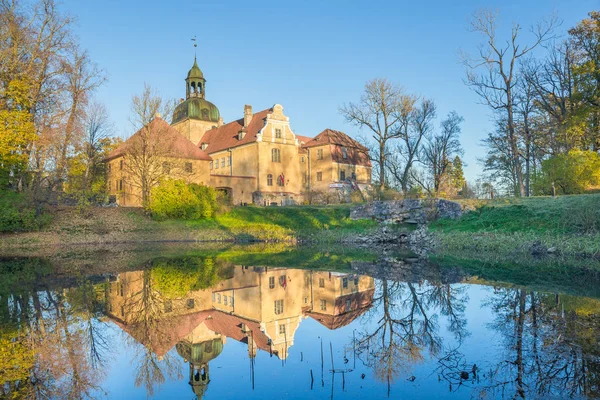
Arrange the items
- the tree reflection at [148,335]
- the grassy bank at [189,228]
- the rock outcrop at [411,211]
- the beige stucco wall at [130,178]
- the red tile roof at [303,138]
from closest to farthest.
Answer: the tree reflection at [148,335] → the rock outcrop at [411,211] → the grassy bank at [189,228] → the beige stucco wall at [130,178] → the red tile roof at [303,138]

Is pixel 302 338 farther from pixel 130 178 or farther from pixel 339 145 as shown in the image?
pixel 339 145

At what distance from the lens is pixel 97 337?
231 inches

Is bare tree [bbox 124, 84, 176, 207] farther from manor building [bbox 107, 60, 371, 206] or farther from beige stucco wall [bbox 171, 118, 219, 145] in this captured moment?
beige stucco wall [bbox 171, 118, 219, 145]

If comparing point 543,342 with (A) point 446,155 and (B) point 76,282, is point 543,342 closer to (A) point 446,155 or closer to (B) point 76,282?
(B) point 76,282

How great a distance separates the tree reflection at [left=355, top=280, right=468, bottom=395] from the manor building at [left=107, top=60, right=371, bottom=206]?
26.8 m

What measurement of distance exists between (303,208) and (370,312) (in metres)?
25.3

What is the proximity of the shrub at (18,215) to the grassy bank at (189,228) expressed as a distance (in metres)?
0.44

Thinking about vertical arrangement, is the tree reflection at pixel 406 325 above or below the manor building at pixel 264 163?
below

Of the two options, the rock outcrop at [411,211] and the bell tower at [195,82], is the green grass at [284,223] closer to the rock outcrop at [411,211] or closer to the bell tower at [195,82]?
the rock outcrop at [411,211]

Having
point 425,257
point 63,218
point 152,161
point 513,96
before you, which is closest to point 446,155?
point 513,96

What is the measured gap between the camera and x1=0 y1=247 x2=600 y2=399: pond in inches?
165

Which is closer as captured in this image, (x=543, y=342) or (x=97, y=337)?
(x=543, y=342)

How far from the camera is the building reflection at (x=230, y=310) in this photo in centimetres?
554

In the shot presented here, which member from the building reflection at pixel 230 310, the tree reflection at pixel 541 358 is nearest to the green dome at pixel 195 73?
the building reflection at pixel 230 310
